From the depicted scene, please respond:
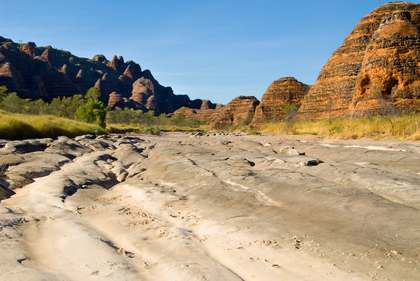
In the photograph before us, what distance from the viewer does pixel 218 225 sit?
360cm

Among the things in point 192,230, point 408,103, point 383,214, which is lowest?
point 192,230

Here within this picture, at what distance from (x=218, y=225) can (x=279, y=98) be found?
213 feet

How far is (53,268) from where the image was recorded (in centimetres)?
241

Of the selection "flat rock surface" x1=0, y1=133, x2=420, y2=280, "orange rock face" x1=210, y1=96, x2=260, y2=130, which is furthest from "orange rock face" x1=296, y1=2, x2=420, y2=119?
"orange rock face" x1=210, y1=96, x2=260, y2=130

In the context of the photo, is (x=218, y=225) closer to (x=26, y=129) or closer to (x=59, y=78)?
(x=26, y=129)

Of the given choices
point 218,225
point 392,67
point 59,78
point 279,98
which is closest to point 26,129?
point 218,225

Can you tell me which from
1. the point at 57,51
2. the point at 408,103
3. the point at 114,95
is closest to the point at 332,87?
the point at 408,103

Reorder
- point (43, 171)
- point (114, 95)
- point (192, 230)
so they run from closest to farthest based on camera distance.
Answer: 1. point (192, 230)
2. point (43, 171)
3. point (114, 95)

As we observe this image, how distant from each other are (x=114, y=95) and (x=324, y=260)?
162 m

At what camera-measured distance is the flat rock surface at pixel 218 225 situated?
8.08 feet

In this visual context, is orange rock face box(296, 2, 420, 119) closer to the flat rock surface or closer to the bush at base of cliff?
the flat rock surface

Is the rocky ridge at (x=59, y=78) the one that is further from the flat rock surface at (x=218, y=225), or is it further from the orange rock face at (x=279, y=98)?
the flat rock surface at (x=218, y=225)

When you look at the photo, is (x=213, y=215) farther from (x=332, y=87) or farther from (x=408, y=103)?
(x=332, y=87)

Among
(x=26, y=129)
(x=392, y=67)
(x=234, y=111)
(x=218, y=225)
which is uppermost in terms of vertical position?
(x=392, y=67)
